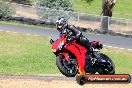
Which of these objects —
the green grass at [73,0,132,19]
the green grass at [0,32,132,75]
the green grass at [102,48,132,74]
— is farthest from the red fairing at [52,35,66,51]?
the green grass at [73,0,132,19]

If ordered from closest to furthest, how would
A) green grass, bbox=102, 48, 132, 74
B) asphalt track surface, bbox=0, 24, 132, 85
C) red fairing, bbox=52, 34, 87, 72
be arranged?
red fairing, bbox=52, 34, 87, 72, green grass, bbox=102, 48, 132, 74, asphalt track surface, bbox=0, 24, 132, 85

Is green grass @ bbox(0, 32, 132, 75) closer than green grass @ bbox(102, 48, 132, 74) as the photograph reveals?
Yes

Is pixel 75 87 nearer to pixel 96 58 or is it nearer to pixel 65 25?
pixel 96 58

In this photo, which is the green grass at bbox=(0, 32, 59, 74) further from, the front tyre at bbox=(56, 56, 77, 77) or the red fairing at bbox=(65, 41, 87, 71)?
the red fairing at bbox=(65, 41, 87, 71)

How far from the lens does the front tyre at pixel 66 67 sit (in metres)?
12.9

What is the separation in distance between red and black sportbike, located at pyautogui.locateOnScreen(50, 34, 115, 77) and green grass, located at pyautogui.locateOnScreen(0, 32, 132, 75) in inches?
335

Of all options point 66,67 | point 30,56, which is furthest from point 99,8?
point 66,67

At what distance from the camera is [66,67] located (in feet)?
42.8

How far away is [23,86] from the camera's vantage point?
13141 mm

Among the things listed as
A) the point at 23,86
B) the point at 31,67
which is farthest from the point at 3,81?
the point at 31,67

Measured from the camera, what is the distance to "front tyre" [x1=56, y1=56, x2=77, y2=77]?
12.9m

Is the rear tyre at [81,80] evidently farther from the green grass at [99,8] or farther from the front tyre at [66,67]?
the green grass at [99,8]

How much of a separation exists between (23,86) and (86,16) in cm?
2776

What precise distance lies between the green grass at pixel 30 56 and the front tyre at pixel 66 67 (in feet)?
28.2
